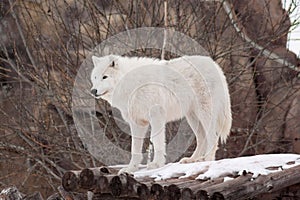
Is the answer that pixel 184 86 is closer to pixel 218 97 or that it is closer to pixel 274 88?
pixel 218 97

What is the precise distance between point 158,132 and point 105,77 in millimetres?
516

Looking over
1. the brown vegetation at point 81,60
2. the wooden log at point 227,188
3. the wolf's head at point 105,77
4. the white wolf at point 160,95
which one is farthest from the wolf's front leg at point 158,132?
the brown vegetation at point 81,60

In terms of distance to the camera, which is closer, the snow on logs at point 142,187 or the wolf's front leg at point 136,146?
the snow on logs at point 142,187

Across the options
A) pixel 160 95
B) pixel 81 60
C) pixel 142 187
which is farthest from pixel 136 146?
pixel 81 60

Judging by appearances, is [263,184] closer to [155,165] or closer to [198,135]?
[155,165]

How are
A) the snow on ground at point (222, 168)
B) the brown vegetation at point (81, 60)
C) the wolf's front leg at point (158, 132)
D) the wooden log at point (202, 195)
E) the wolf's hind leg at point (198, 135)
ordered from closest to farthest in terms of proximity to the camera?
the wooden log at point (202, 195) < the snow on ground at point (222, 168) < the wolf's front leg at point (158, 132) < the wolf's hind leg at point (198, 135) < the brown vegetation at point (81, 60)

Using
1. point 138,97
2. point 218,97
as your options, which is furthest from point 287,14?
point 138,97

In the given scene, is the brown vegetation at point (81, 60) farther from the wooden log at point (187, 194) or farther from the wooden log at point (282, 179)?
the wooden log at point (187, 194)

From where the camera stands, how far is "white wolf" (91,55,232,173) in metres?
3.46

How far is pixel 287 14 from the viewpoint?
7.78m

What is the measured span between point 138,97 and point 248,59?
5.81 m

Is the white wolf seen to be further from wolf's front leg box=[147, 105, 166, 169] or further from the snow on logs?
the snow on logs

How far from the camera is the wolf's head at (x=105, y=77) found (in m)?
3.42

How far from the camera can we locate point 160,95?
11.4 ft
